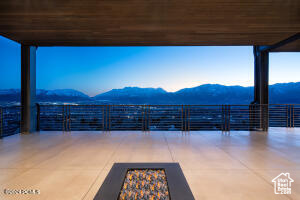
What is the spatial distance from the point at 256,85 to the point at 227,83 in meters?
4.87

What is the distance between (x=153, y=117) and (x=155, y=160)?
7.94 feet

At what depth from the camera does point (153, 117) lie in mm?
4668

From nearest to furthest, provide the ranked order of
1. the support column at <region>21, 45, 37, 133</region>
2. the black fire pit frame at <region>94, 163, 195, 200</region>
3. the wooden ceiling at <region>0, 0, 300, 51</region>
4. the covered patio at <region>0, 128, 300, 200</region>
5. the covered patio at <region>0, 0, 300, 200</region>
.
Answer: the black fire pit frame at <region>94, 163, 195, 200</region>, the covered patio at <region>0, 128, 300, 200</region>, the covered patio at <region>0, 0, 300, 200</region>, the wooden ceiling at <region>0, 0, 300, 51</region>, the support column at <region>21, 45, 37, 133</region>

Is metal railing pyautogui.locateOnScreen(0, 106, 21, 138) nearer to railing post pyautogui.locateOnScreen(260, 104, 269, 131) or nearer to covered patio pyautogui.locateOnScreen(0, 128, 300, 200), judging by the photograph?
covered patio pyautogui.locateOnScreen(0, 128, 300, 200)

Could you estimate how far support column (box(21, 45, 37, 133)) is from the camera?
14.0 feet

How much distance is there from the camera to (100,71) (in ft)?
32.7

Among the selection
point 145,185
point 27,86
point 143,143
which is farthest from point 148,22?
point 27,86

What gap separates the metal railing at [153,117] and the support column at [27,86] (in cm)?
29

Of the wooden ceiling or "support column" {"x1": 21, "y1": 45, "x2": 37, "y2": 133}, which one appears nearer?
the wooden ceiling

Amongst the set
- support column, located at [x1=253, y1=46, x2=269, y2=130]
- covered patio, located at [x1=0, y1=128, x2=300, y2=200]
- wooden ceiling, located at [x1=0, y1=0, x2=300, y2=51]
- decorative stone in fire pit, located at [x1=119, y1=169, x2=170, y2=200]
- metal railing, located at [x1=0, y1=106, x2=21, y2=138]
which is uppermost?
wooden ceiling, located at [x1=0, y1=0, x2=300, y2=51]

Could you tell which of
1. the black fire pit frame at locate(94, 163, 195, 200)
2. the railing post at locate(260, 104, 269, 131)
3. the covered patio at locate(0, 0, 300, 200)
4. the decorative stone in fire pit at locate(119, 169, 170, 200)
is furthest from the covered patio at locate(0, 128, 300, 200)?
the railing post at locate(260, 104, 269, 131)

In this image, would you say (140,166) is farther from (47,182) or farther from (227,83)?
(227,83)

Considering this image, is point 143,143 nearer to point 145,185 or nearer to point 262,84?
point 145,185

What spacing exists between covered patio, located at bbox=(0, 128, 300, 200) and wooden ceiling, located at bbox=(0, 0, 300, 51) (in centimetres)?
248
